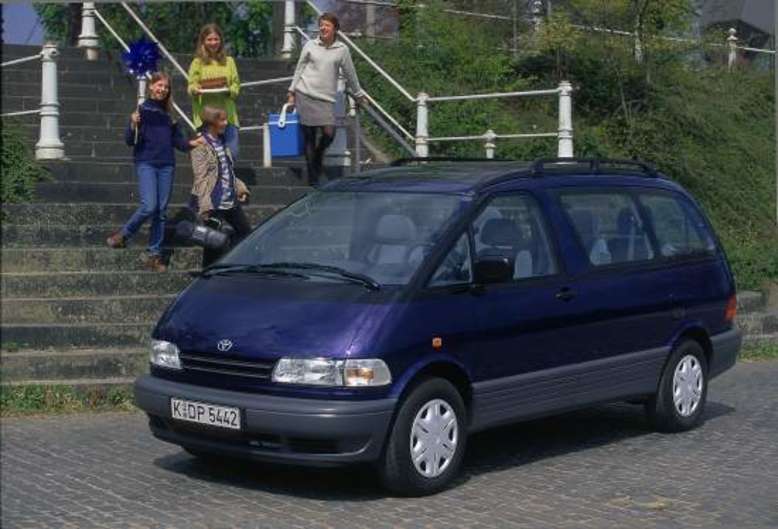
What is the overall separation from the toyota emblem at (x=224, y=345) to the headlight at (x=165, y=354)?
382mm

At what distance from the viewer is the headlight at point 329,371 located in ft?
24.6

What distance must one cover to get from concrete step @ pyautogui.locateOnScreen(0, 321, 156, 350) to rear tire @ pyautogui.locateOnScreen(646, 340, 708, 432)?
13.3ft

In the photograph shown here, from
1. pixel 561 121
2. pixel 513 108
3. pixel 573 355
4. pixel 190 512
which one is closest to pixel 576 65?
pixel 513 108

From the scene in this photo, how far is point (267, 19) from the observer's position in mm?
29109

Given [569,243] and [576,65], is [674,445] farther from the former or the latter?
[576,65]

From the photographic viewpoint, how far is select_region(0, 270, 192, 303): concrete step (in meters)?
11.5

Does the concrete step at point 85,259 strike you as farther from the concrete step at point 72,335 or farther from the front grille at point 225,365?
the front grille at point 225,365

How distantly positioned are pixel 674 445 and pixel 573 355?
4.11 feet

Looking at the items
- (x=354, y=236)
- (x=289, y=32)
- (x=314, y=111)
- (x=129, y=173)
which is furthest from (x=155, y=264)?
(x=289, y=32)

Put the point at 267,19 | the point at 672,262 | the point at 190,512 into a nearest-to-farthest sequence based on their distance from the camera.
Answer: the point at 190,512, the point at 672,262, the point at 267,19

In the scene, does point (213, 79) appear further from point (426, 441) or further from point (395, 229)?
point (426, 441)

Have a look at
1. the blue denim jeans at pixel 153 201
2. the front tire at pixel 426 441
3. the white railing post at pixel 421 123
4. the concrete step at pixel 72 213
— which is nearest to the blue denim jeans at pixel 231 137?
the concrete step at pixel 72 213

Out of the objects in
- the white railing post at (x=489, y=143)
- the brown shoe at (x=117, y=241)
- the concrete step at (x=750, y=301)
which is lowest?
the concrete step at (x=750, y=301)

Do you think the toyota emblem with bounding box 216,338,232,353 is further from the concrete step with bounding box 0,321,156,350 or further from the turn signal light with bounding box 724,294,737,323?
the turn signal light with bounding box 724,294,737,323
